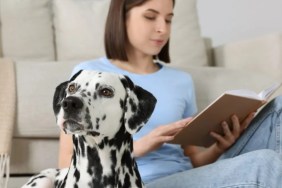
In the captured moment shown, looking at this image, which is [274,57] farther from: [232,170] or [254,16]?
[232,170]

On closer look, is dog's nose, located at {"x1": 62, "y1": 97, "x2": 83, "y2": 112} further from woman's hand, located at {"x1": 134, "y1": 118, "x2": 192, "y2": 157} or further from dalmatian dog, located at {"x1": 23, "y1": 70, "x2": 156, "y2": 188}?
woman's hand, located at {"x1": 134, "y1": 118, "x2": 192, "y2": 157}

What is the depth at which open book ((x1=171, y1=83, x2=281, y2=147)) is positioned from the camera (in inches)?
47.4

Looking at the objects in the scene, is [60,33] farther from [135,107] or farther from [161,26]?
[135,107]

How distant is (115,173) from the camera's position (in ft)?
3.14

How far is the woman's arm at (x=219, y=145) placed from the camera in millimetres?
1374

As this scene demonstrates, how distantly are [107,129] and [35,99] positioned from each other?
31.8 inches

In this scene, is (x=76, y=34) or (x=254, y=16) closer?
(x=76, y=34)

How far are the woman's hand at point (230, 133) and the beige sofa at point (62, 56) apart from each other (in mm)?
407

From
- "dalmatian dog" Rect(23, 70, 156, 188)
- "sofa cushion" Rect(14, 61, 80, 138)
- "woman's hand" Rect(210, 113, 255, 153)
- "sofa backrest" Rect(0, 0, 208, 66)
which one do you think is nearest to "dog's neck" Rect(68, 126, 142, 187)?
"dalmatian dog" Rect(23, 70, 156, 188)

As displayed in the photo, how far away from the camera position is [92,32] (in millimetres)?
2129

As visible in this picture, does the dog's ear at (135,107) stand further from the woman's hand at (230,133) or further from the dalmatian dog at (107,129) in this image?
the woman's hand at (230,133)

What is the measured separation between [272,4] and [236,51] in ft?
1.66

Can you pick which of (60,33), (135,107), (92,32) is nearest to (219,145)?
(135,107)

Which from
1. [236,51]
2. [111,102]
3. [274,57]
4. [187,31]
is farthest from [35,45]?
[111,102]
